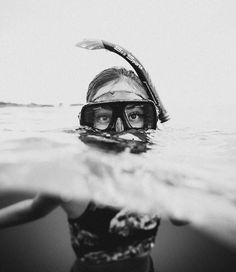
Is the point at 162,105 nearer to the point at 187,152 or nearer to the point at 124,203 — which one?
the point at 187,152

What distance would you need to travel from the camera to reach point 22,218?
257cm

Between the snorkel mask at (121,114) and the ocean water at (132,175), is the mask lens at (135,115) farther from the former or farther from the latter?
the ocean water at (132,175)

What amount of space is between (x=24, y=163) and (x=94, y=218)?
1455 mm

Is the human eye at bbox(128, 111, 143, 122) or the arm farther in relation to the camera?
the human eye at bbox(128, 111, 143, 122)

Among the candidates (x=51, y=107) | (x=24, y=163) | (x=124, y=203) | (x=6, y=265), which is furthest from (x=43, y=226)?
(x=124, y=203)

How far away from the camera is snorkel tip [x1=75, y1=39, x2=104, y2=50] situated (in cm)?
398

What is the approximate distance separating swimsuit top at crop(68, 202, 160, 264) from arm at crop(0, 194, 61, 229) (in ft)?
1.27

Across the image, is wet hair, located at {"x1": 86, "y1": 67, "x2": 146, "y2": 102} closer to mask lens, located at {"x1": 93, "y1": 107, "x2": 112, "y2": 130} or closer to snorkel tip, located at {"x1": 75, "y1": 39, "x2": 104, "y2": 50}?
mask lens, located at {"x1": 93, "y1": 107, "x2": 112, "y2": 130}

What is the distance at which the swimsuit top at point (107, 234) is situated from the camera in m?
2.31

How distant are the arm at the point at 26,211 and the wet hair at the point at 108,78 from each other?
5.77ft

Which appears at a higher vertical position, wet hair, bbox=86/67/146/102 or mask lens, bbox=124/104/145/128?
wet hair, bbox=86/67/146/102

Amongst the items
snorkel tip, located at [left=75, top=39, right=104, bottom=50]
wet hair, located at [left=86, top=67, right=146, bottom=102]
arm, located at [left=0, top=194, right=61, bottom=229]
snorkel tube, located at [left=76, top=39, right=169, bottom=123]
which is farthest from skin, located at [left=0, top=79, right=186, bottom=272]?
snorkel tip, located at [left=75, top=39, right=104, bottom=50]

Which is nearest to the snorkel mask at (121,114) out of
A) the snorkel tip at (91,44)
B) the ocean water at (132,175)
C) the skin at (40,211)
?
the snorkel tip at (91,44)

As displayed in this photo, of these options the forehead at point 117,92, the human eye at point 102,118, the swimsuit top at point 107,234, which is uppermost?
the forehead at point 117,92
